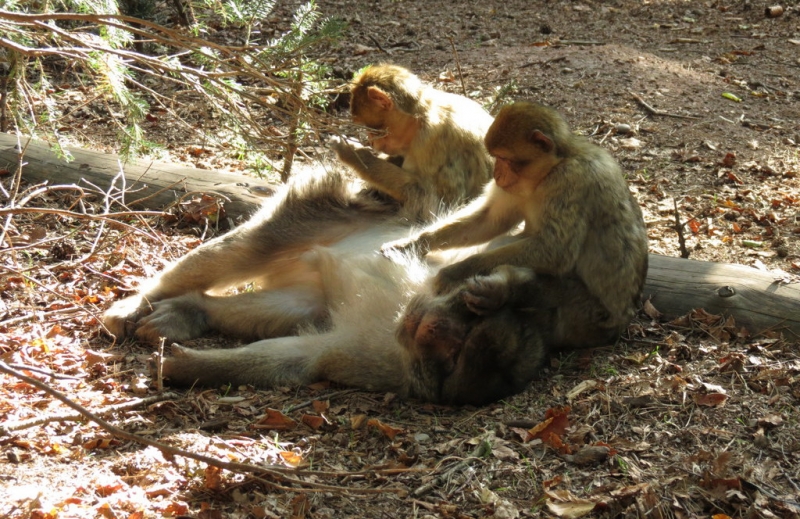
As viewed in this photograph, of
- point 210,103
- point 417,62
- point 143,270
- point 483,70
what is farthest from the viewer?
point 417,62

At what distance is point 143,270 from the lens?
6273 mm

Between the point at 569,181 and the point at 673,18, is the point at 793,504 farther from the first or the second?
the point at 673,18

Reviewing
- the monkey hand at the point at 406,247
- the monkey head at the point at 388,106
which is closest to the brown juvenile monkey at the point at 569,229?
the monkey hand at the point at 406,247

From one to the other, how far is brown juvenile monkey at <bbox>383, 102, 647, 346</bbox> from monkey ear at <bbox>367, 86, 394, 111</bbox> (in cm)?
110

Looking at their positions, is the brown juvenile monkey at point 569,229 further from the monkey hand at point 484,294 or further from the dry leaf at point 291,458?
the dry leaf at point 291,458

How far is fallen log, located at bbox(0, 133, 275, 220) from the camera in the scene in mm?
6926

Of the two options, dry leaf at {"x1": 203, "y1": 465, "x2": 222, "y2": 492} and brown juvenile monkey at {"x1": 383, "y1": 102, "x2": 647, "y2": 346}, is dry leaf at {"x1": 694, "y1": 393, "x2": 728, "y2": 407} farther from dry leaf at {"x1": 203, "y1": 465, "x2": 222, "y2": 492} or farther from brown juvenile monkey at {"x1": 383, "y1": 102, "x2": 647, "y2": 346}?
dry leaf at {"x1": 203, "y1": 465, "x2": 222, "y2": 492}

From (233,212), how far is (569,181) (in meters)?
3.12

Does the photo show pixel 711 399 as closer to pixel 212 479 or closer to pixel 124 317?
pixel 212 479

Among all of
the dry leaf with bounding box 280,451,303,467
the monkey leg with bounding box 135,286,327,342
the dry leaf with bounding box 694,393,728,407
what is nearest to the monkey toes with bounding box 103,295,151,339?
the monkey leg with bounding box 135,286,327,342

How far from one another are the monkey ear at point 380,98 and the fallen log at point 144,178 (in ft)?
4.98

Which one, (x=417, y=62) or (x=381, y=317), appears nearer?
(x=381, y=317)

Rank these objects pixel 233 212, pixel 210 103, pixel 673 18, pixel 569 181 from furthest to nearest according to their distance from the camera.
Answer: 1. pixel 673 18
2. pixel 233 212
3. pixel 569 181
4. pixel 210 103

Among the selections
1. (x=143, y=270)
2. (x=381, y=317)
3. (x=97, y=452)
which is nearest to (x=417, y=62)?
(x=143, y=270)
